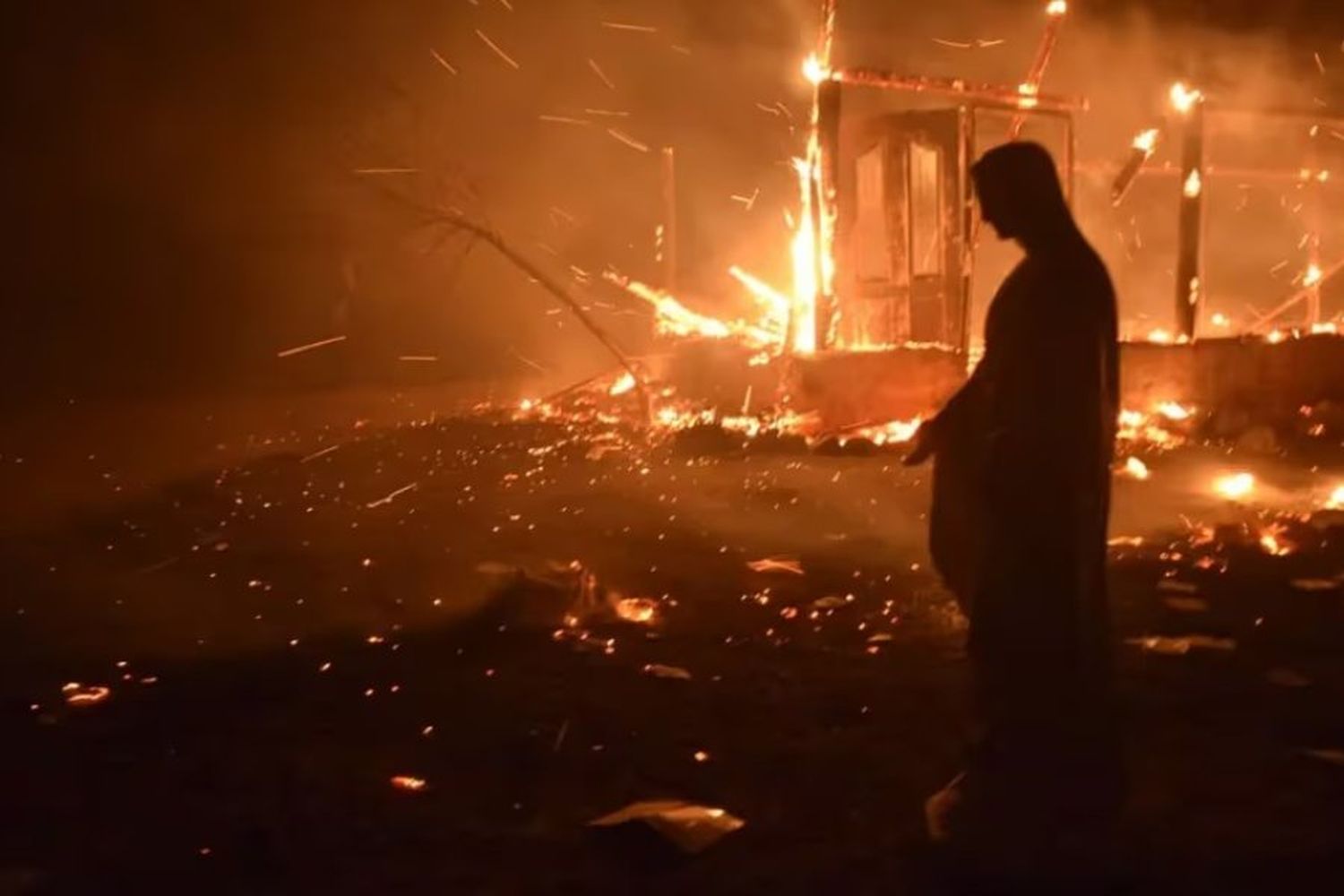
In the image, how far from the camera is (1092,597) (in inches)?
123

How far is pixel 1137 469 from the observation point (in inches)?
328

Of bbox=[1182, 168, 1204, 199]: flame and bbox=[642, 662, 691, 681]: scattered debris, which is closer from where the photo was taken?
bbox=[642, 662, 691, 681]: scattered debris

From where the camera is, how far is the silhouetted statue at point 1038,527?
2980 mm

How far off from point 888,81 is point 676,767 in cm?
702

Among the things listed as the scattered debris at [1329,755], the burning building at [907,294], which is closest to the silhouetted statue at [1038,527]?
the scattered debris at [1329,755]

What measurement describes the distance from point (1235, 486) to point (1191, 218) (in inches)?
146

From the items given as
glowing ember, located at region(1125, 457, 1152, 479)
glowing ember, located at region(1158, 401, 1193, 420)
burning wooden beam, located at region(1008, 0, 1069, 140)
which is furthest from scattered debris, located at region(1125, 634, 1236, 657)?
burning wooden beam, located at region(1008, 0, 1069, 140)

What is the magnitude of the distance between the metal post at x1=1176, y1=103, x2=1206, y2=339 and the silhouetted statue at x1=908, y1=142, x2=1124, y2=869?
8196 mm

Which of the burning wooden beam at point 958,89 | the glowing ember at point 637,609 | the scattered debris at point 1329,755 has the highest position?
the burning wooden beam at point 958,89

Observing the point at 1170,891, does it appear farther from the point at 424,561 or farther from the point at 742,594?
the point at 424,561

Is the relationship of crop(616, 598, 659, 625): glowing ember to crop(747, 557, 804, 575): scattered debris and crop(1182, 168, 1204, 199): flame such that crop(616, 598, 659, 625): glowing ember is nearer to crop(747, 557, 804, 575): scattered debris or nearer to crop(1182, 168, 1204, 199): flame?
crop(747, 557, 804, 575): scattered debris

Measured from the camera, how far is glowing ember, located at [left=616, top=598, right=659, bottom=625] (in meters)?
5.18

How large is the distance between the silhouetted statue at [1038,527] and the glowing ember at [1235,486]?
4949 millimetres

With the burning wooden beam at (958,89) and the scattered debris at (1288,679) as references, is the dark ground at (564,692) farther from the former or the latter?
the burning wooden beam at (958,89)
